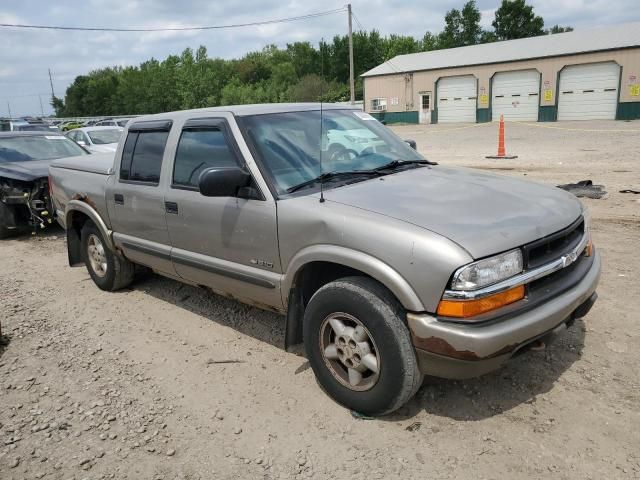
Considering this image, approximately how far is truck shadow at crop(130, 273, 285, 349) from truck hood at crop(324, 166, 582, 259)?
160 cm

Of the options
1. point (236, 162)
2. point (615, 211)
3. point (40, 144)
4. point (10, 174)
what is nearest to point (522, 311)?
point (236, 162)

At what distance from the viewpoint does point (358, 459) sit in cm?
285

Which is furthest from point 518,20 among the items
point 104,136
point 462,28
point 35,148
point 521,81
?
point 35,148

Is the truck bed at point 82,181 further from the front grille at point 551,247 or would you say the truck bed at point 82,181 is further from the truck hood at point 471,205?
the front grille at point 551,247

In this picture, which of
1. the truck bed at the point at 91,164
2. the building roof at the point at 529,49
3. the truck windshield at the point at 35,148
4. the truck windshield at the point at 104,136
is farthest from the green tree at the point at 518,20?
the truck bed at the point at 91,164

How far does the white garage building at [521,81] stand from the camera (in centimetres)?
3183

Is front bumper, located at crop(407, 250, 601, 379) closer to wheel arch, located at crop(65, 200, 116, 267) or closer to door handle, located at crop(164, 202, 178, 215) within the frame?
door handle, located at crop(164, 202, 178, 215)

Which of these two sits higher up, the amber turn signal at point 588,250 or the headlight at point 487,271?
the headlight at point 487,271

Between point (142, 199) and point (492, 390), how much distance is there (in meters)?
3.18

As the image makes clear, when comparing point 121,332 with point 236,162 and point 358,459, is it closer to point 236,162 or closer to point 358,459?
point 236,162

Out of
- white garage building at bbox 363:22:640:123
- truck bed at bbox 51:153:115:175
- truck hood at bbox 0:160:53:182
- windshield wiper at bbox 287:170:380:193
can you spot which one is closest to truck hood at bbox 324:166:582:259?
windshield wiper at bbox 287:170:380:193

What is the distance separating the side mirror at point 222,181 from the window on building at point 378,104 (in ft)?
140

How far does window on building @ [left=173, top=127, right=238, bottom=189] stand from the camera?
389 centimetres

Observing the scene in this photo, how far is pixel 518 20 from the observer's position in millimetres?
71875
